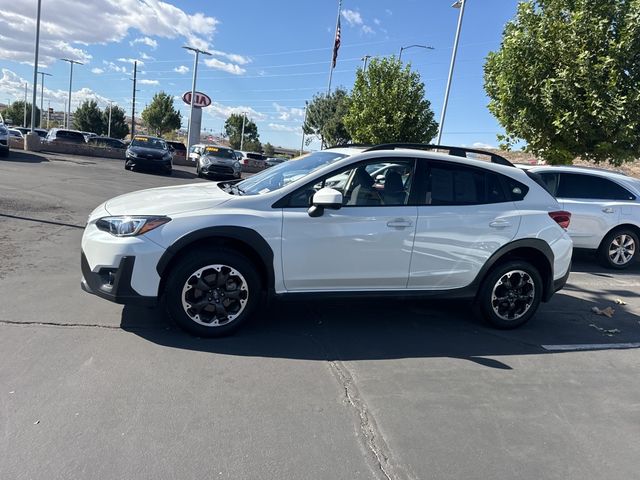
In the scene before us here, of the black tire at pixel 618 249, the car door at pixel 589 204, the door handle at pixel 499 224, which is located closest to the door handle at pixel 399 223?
the door handle at pixel 499 224

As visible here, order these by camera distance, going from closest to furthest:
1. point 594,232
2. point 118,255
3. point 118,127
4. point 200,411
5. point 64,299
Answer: point 200,411
point 118,255
point 64,299
point 594,232
point 118,127

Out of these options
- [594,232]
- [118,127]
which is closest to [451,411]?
[594,232]

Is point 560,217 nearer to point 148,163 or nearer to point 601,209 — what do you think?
point 601,209

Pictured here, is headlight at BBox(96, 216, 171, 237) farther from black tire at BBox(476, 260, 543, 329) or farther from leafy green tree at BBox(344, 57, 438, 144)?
leafy green tree at BBox(344, 57, 438, 144)

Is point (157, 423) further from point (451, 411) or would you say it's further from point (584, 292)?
point (584, 292)

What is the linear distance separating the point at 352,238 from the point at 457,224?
1.10 metres

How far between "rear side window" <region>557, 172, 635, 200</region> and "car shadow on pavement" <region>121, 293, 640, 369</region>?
3360 mm

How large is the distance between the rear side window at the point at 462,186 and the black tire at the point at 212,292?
1868mm

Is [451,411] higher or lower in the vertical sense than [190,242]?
lower

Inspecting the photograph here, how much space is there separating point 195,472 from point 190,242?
1965mm

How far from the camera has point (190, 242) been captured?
4156 mm

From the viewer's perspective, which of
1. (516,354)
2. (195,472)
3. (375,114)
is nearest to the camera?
(195,472)

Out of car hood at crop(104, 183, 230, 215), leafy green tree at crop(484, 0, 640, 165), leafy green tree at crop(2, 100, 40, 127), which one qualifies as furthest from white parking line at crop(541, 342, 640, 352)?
leafy green tree at crop(2, 100, 40, 127)

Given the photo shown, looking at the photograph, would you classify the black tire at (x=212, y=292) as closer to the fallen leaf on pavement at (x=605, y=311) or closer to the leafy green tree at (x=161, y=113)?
the fallen leaf on pavement at (x=605, y=311)
